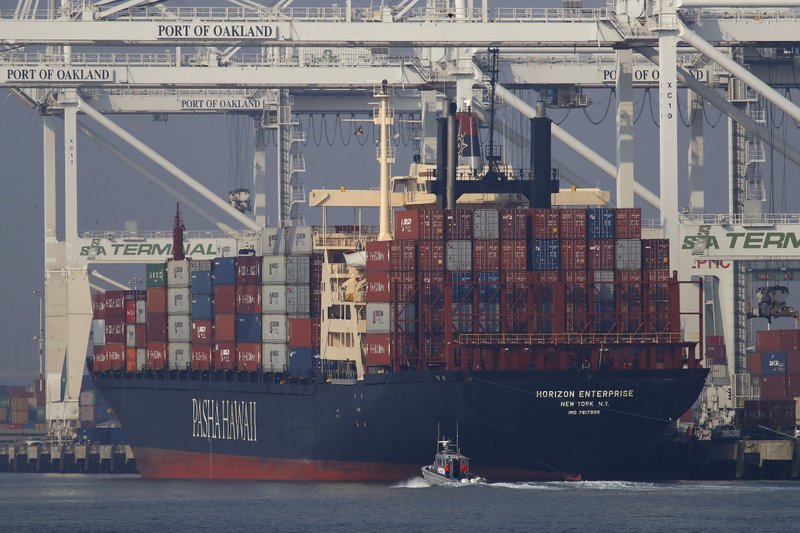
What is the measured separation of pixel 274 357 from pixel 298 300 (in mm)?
2361

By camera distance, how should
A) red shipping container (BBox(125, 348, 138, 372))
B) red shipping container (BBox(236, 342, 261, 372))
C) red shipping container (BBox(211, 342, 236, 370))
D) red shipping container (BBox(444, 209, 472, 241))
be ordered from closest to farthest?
red shipping container (BBox(444, 209, 472, 241)) → red shipping container (BBox(236, 342, 261, 372)) → red shipping container (BBox(211, 342, 236, 370)) → red shipping container (BBox(125, 348, 138, 372))

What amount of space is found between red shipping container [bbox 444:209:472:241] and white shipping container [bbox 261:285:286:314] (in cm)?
1102

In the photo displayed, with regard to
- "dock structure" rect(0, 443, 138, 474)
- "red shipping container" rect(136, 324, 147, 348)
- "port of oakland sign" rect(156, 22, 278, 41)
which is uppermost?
"port of oakland sign" rect(156, 22, 278, 41)

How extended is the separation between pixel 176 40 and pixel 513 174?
12.3 m

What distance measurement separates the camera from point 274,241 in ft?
285

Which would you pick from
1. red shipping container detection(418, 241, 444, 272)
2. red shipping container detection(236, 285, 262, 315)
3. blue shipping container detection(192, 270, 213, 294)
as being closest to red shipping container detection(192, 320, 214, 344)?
blue shipping container detection(192, 270, 213, 294)

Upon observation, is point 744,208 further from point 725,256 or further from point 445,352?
point 445,352

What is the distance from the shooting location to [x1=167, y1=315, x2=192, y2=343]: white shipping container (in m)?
92.0

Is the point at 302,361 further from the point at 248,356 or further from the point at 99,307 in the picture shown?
the point at 99,307

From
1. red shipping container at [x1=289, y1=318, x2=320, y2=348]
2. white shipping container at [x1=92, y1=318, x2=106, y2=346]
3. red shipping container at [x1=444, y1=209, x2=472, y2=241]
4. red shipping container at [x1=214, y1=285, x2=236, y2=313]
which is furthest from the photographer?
white shipping container at [x1=92, y1=318, x2=106, y2=346]

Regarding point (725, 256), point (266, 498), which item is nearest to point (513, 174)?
point (725, 256)

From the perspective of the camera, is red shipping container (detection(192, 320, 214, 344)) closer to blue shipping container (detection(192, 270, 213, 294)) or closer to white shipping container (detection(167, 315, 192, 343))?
white shipping container (detection(167, 315, 192, 343))

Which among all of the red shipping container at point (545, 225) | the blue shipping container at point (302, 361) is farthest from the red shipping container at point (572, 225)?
the blue shipping container at point (302, 361)

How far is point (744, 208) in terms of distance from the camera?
92.7m
